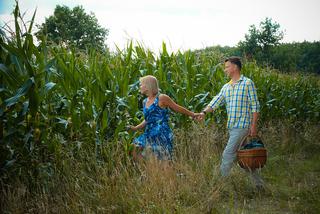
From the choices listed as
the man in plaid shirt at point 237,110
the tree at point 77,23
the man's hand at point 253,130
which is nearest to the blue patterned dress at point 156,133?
the man in plaid shirt at point 237,110

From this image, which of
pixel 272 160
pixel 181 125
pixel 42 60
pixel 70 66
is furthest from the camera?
pixel 272 160

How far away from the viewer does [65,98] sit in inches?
181

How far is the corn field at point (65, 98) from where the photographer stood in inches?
138

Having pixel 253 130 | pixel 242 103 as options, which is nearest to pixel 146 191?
pixel 253 130

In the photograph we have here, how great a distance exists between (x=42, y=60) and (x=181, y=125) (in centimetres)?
308

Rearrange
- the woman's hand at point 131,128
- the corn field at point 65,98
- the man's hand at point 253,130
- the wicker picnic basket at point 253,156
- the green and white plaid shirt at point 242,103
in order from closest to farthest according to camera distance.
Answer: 1. the corn field at point 65,98
2. the woman's hand at point 131,128
3. the wicker picnic basket at point 253,156
4. the man's hand at point 253,130
5. the green and white plaid shirt at point 242,103

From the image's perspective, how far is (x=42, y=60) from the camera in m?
3.77

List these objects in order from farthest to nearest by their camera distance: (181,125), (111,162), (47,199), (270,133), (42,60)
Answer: (270,133), (181,125), (111,162), (42,60), (47,199)

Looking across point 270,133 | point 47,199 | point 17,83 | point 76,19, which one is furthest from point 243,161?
point 76,19

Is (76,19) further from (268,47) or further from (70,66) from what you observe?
(70,66)

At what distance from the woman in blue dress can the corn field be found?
11.0 inches

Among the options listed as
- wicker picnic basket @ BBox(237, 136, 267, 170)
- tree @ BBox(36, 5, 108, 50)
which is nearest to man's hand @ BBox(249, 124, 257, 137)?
wicker picnic basket @ BBox(237, 136, 267, 170)

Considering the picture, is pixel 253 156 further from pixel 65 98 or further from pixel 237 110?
pixel 65 98

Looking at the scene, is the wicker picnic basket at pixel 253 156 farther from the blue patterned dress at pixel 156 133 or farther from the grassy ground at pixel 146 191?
the blue patterned dress at pixel 156 133
